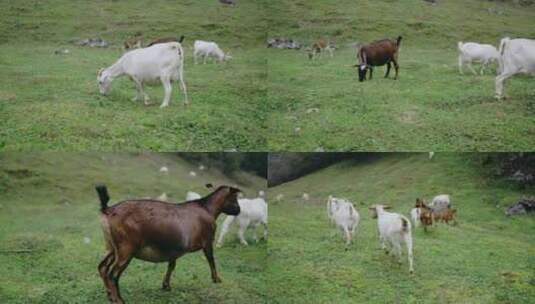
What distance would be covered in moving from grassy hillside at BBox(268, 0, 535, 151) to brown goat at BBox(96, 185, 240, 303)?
173 cm

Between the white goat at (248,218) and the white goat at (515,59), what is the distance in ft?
12.9

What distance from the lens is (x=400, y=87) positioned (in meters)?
11.3

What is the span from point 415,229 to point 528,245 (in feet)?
5.30

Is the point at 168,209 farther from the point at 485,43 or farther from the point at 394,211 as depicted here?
the point at 485,43

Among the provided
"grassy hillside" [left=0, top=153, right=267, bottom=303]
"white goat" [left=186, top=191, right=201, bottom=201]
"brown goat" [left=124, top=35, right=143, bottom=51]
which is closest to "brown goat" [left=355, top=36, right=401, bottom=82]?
"grassy hillside" [left=0, top=153, right=267, bottom=303]

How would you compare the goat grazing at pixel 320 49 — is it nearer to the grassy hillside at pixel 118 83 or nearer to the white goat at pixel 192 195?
the grassy hillside at pixel 118 83

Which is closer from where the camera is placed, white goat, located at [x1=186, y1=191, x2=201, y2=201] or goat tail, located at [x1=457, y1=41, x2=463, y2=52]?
white goat, located at [x1=186, y1=191, x2=201, y2=201]

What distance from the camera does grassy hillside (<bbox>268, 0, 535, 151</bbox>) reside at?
10703 millimetres

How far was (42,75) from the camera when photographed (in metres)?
10.9

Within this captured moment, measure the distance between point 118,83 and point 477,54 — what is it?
219 inches

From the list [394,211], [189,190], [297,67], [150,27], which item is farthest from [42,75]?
[394,211]

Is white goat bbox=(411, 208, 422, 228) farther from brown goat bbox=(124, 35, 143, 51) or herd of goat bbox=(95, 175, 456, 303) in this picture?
brown goat bbox=(124, 35, 143, 51)

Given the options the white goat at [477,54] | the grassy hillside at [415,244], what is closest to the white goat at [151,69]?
the grassy hillside at [415,244]

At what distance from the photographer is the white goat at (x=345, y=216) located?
1038cm
